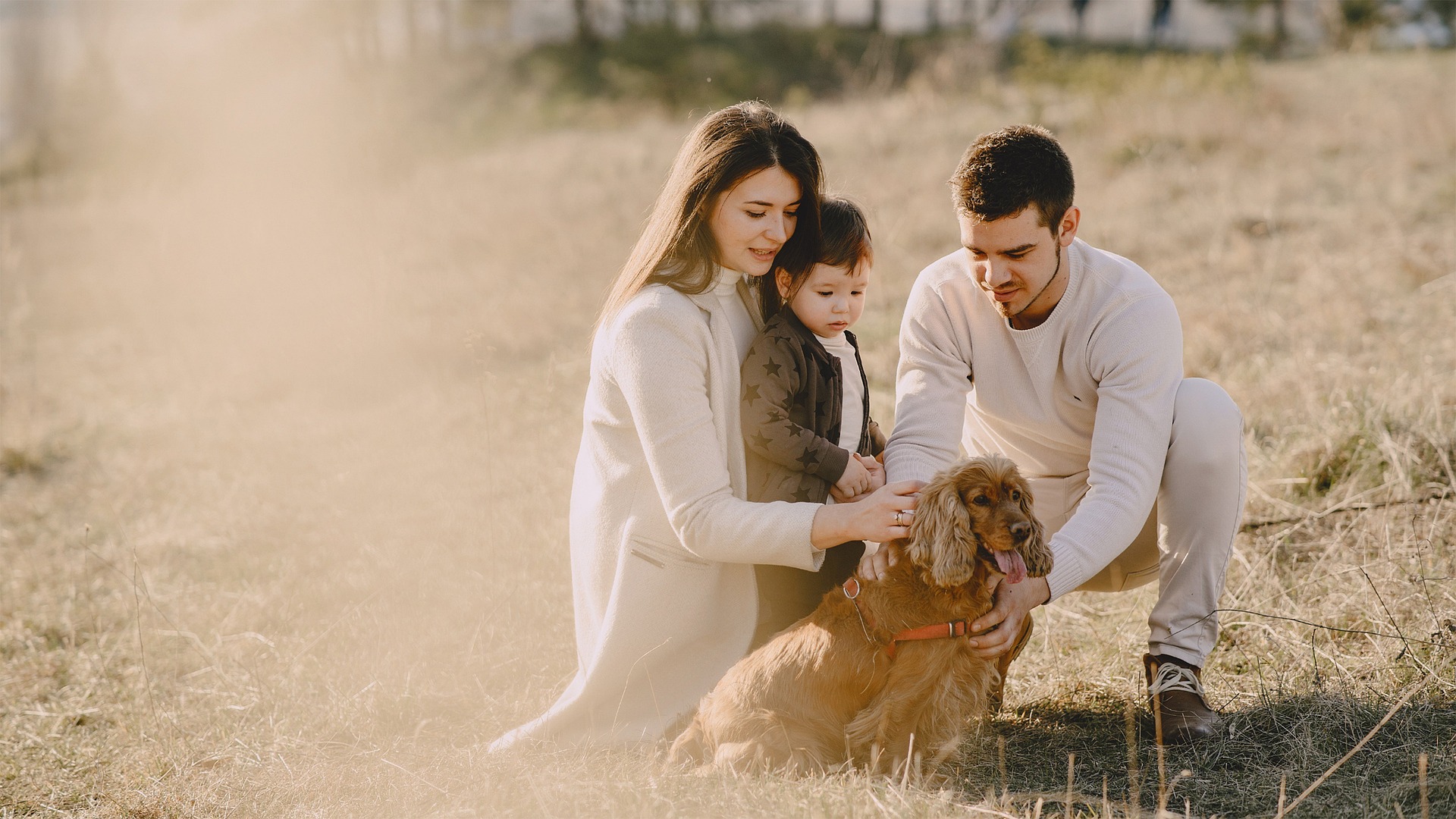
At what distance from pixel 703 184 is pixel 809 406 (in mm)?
818

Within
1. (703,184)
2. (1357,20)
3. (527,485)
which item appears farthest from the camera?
(1357,20)

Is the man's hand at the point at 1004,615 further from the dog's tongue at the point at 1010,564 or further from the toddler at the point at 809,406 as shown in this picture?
the toddler at the point at 809,406

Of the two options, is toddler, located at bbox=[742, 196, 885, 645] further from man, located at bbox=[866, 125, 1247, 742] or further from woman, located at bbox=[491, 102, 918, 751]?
man, located at bbox=[866, 125, 1247, 742]

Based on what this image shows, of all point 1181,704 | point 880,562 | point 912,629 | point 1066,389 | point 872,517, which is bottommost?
point 1181,704

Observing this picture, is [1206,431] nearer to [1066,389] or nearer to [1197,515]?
[1197,515]

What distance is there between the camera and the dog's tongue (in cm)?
298

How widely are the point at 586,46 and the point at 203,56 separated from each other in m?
12.4

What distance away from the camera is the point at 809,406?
11.7 feet

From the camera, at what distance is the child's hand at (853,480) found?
3580 millimetres

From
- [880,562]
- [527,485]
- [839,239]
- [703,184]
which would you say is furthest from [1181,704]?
[527,485]

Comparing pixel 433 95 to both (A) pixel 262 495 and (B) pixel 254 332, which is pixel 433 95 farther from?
(A) pixel 262 495

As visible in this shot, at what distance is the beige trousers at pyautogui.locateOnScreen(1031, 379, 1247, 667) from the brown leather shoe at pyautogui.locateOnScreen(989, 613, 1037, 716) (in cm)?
47

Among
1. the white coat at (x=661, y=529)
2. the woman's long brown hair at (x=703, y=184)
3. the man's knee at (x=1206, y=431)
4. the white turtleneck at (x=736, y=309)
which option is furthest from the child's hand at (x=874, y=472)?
the man's knee at (x=1206, y=431)

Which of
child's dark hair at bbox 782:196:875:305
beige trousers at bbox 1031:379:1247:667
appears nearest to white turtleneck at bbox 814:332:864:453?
child's dark hair at bbox 782:196:875:305
